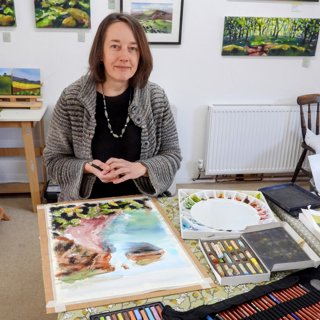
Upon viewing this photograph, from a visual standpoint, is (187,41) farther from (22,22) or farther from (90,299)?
(90,299)

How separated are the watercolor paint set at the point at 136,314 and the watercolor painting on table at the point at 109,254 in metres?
0.04

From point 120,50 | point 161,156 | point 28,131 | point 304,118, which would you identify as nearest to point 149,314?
point 161,156

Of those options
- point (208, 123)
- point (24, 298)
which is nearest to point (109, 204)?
point (24, 298)

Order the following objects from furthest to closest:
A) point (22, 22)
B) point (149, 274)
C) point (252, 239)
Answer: point (22, 22), point (252, 239), point (149, 274)

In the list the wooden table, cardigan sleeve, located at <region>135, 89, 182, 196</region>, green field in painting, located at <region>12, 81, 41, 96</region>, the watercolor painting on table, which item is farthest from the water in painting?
green field in painting, located at <region>12, 81, 41, 96</region>

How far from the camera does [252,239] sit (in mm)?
1045

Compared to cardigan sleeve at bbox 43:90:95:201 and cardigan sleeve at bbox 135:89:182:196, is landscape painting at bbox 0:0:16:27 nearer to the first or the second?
cardigan sleeve at bbox 43:90:95:201

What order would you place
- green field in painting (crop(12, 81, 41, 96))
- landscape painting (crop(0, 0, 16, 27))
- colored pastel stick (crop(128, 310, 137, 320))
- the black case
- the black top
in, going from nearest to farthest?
colored pastel stick (crop(128, 310, 137, 320)) < the black case < the black top < landscape painting (crop(0, 0, 16, 27)) < green field in painting (crop(12, 81, 41, 96))

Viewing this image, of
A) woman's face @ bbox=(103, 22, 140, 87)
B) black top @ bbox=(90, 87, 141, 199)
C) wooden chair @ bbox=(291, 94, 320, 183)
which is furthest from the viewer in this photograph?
wooden chair @ bbox=(291, 94, 320, 183)

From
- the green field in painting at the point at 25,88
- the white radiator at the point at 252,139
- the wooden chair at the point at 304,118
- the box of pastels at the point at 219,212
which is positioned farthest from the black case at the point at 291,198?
the green field in painting at the point at 25,88

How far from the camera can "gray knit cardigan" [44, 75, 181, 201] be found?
1.39m

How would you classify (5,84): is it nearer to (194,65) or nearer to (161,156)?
(194,65)

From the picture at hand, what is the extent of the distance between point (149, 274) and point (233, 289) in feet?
0.66

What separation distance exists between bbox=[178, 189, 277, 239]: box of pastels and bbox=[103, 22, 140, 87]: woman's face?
479 mm
